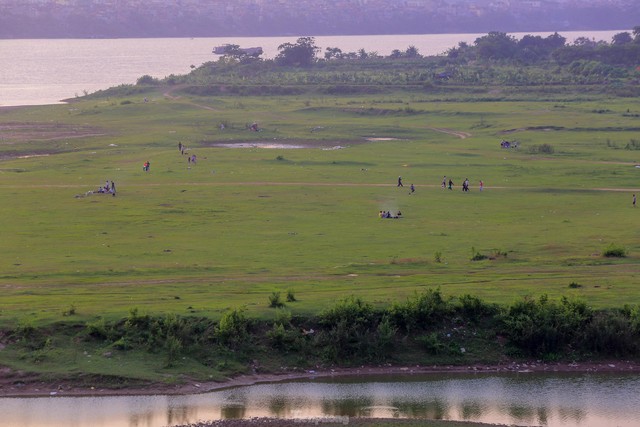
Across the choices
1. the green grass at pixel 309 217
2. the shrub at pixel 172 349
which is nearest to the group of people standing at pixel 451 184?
the green grass at pixel 309 217

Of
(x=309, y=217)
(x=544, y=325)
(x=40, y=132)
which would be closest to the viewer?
(x=544, y=325)

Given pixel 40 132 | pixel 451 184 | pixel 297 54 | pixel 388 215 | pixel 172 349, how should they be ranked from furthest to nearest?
pixel 297 54
pixel 40 132
pixel 451 184
pixel 388 215
pixel 172 349

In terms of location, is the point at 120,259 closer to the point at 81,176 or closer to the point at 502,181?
the point at 81,176

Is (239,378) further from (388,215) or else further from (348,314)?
(388,215)

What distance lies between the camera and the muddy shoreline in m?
31.3

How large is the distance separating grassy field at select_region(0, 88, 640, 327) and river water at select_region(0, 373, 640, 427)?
4.18 meters

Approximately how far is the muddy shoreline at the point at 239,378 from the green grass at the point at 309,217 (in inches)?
47.1

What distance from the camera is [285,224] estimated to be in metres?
52.7

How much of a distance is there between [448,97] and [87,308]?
9393 cm

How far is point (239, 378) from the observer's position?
32656 mm

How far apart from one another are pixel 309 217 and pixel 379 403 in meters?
25.0

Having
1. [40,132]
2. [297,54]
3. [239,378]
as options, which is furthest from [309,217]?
[297,54]

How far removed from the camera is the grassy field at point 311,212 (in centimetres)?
3856

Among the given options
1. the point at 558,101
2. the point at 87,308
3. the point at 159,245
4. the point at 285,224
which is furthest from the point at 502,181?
the point at 558,101
